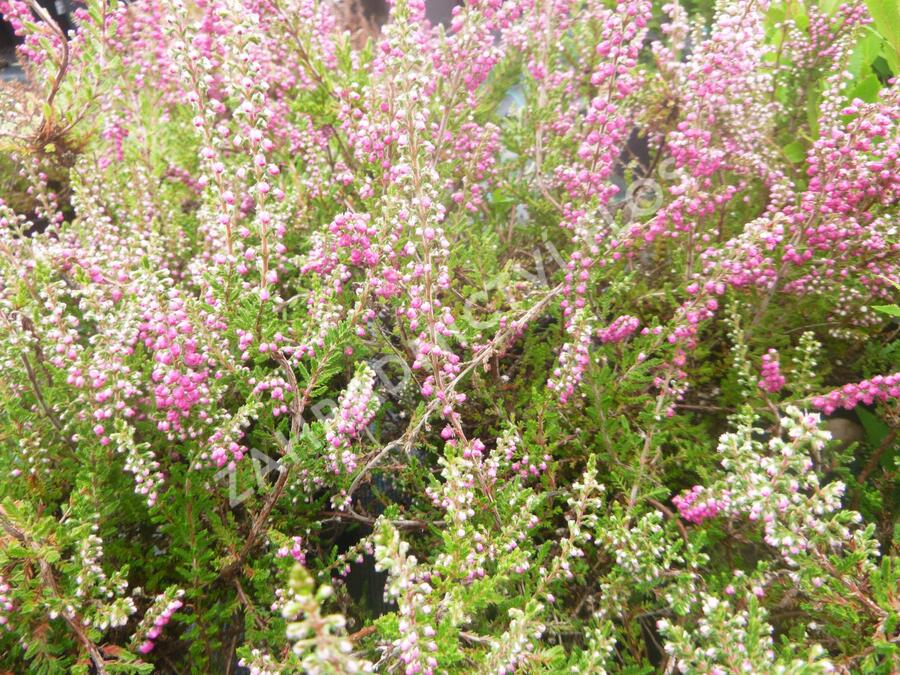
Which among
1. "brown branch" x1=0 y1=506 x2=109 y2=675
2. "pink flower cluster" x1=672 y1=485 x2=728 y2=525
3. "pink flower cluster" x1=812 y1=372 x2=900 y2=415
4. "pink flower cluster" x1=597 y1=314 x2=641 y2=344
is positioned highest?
"brown branch" x1=0 y1=506 x2=109 y2=675

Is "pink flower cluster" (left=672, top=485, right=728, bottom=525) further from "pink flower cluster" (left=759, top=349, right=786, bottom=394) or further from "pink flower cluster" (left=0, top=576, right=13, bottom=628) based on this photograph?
"pink flower cluster" (left=0, top=576, right=13, bottom=628)

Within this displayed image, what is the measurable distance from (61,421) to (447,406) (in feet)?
4.65

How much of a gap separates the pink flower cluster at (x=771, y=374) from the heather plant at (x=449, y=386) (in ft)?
0.04

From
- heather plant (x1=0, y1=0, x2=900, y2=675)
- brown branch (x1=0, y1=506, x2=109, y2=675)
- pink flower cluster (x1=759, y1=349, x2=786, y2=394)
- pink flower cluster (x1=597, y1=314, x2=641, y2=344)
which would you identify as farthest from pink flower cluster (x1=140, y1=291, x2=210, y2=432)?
pink flower cluster (x1=759, y1=349, x2=786, y2=394)

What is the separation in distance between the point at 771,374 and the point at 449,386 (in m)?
1.15

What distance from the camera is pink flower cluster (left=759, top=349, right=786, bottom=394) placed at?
1.92m

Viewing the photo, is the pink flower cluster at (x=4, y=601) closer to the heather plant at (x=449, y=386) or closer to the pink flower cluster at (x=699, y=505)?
the heather plant at (x=449, y=386)

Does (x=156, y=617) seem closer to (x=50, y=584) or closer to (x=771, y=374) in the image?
(x=50, y=584)

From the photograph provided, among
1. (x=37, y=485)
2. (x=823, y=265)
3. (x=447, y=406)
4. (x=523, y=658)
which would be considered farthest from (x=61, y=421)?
(x=823, y=265)

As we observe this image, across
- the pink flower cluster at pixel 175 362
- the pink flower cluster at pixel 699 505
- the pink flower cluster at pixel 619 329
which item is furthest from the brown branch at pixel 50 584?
the pink flower cluster at pixel 619 329

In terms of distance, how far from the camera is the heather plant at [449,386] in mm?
1382

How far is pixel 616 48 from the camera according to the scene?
1.98 m

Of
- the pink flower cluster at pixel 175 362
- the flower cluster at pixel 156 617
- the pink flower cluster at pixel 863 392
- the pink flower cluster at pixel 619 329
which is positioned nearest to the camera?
the flower cluster at pixel 156 617

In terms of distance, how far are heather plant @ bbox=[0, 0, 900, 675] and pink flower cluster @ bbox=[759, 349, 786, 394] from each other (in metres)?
0.01
